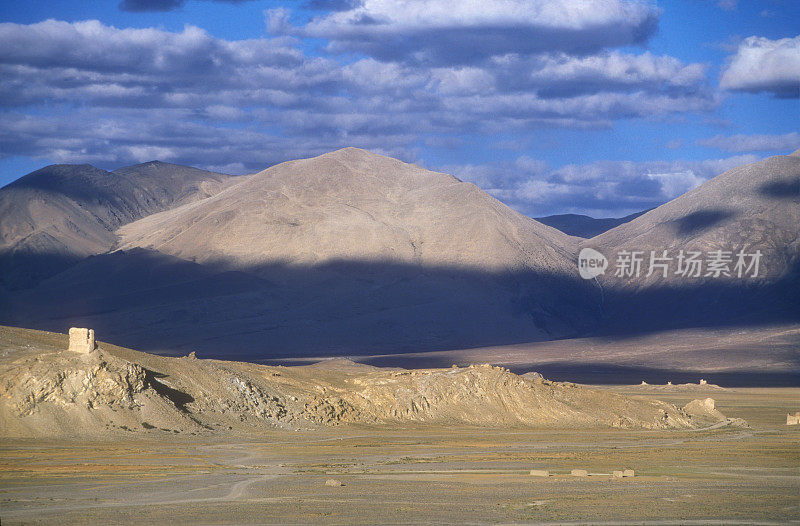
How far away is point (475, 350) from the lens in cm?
14362

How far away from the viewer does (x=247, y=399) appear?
54.5 meters

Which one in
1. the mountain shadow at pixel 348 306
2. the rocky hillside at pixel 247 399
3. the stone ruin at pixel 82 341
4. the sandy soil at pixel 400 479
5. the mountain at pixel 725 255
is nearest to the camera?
the sandy soil at pixel 400 479

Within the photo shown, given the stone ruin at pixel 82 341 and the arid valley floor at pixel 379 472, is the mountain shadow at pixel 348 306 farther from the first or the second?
the stone ruin at pixel 82 341

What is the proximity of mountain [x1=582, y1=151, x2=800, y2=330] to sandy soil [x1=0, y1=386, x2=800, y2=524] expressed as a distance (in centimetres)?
11227

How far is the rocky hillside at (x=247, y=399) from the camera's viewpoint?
154ft

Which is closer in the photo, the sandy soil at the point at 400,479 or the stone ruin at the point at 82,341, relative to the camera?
the sandy soil at the point at 400,479

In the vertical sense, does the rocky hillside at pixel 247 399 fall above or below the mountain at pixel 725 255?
below

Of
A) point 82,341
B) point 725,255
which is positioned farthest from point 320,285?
point 82,341

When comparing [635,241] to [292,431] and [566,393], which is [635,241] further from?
[292,431]

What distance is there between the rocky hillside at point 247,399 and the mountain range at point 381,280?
268 feet

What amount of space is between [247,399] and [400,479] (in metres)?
19.5

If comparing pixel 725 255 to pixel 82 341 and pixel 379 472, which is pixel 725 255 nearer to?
pixel 82 341

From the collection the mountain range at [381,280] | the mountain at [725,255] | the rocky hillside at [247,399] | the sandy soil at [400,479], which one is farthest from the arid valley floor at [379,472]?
the mountain at [725,255]

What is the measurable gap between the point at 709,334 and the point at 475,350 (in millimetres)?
35460
